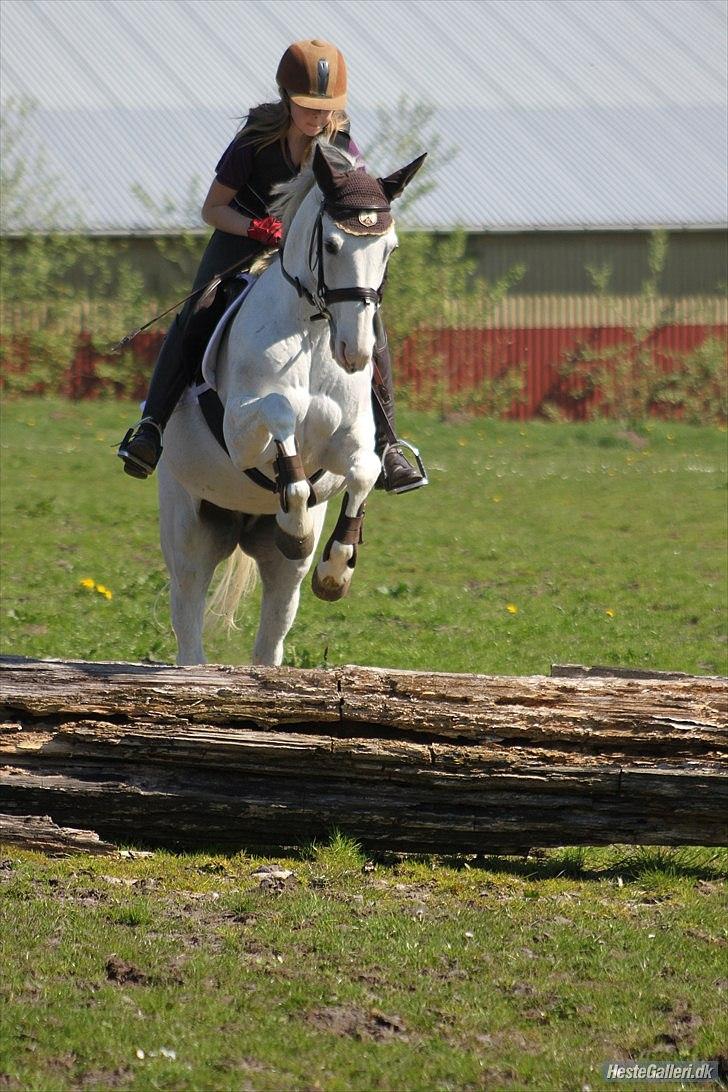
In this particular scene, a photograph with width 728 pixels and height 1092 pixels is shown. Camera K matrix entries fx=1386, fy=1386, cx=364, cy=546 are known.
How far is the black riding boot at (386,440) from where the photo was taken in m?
7.20

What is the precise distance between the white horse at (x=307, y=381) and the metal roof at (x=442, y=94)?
23.5 meters

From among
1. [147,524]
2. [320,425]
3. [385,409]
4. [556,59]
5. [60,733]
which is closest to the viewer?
[60,733]

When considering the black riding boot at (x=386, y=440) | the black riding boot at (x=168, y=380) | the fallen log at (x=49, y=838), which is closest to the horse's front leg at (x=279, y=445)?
the black riding boot at (x=386, y=440)

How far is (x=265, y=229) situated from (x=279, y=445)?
1.43 meters

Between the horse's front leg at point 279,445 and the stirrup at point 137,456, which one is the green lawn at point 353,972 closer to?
the horse's front leg at point 279,445

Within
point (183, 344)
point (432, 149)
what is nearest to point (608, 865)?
point (183, 344)

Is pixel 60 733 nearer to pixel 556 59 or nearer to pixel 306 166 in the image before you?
pixel 306 166

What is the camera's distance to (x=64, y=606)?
11891mm

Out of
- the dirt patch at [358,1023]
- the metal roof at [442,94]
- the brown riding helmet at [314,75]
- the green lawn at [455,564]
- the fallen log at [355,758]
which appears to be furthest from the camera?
the metal roof at [442,94]

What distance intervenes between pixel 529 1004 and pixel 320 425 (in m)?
2.96

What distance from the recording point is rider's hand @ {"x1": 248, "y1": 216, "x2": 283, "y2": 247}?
23.7ft

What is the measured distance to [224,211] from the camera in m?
7.30

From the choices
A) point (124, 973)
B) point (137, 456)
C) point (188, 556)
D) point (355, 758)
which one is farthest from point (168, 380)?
point (124, 973)

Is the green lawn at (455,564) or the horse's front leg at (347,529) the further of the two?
the green lawn at (455,564)
